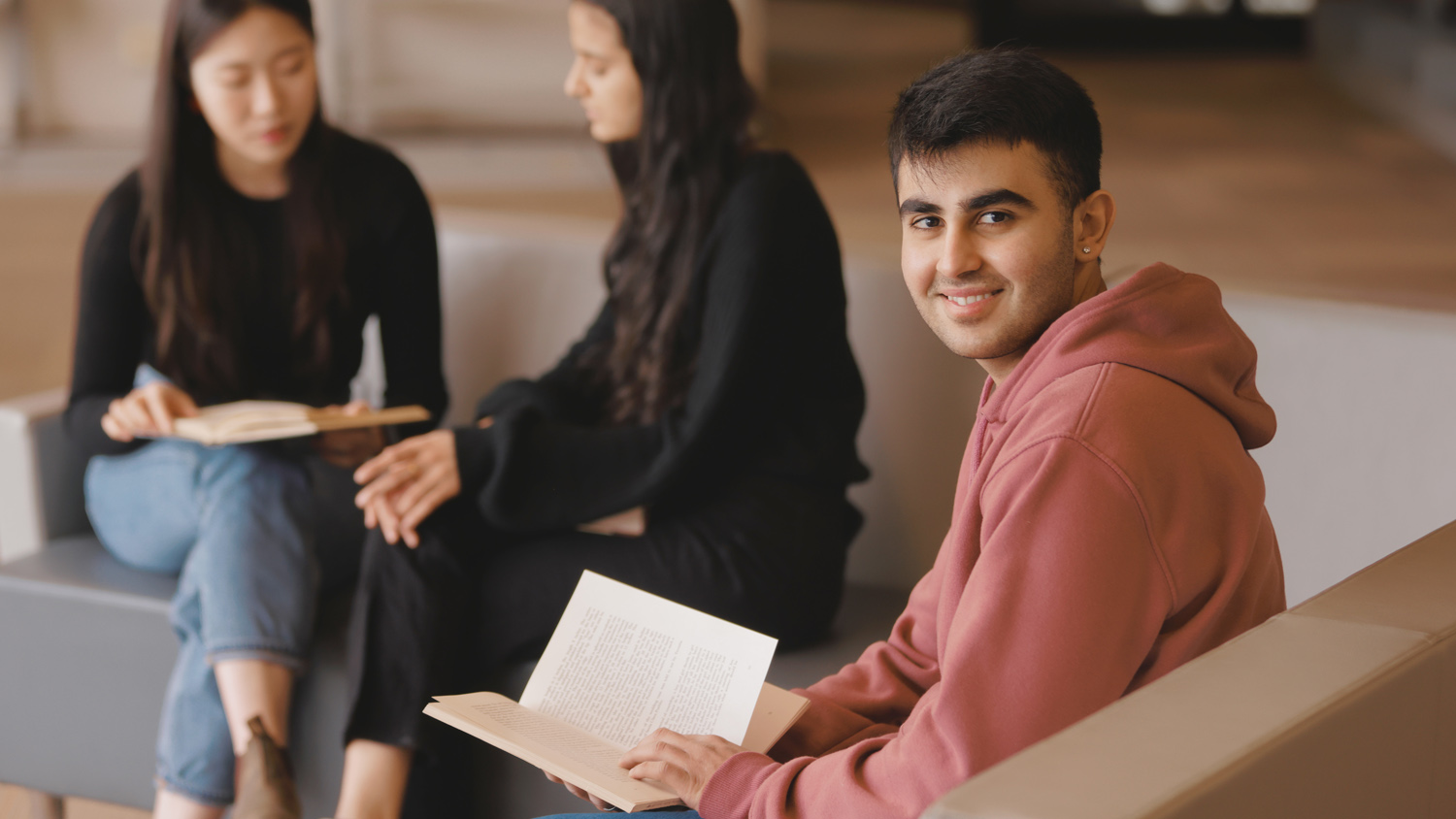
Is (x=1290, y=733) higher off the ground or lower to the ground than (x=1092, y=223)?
lower

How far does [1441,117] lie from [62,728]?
8082 mm

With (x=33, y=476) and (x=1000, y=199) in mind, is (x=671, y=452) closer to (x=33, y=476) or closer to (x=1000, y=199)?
(x=1000, y=199)

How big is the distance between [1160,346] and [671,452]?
3.11 feet

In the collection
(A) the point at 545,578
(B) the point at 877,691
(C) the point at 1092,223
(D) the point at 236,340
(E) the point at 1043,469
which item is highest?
(C) the point at 1092,223

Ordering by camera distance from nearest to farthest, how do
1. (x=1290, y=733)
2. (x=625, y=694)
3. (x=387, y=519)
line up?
1. (x=1290, y=733)
2. (x=625, y=694)
3. (x=387, y=519)

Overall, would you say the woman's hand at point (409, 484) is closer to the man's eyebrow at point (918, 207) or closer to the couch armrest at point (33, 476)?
the couch armrest at point (33, 476)

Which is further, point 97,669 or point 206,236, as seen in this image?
point 206,236

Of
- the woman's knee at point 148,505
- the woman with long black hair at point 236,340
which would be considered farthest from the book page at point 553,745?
the woman's knee at point 148,505

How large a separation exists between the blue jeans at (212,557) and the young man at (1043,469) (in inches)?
34.0

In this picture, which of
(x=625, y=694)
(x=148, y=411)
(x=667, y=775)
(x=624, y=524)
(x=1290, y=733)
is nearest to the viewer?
(x=1290, y=733)

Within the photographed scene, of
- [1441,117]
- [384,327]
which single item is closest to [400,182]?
[384,327]

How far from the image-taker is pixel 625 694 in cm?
135

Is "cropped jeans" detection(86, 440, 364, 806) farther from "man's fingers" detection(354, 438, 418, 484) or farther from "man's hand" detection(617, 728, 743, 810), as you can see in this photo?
"man's hand" detection(617, 728, 743, 810)

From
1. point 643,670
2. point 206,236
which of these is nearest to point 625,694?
point 643,670
